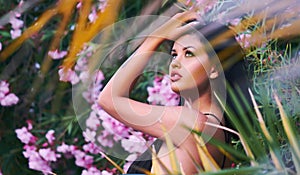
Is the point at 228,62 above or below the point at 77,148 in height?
above

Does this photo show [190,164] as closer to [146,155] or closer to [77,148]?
[146,155]

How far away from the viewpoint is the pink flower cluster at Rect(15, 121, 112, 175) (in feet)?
10.0

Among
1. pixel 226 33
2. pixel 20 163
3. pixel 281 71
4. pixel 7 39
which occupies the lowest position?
pixel 20 163

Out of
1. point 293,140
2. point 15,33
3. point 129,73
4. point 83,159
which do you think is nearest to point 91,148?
point 83,159

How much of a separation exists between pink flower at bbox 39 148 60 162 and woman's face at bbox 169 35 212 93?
1495 mm

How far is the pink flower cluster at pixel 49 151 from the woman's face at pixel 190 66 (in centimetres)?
136

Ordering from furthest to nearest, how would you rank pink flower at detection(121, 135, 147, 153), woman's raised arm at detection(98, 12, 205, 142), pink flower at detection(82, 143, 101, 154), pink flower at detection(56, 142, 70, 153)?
pink flower at detection(56, 142, 70, 153)
pink flower at detection(82, 143, 101, 154)
pink flower at detection(121, 135, 147, 153)
woman's raised arm at detection(98, 12, 205, 142)

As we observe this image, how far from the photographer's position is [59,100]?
132 inches

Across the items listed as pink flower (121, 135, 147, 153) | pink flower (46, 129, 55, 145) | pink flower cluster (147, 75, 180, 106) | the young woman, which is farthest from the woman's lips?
pink flower (46, 129, 55, 145)

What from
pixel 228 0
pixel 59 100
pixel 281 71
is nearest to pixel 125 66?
pixel 281 71

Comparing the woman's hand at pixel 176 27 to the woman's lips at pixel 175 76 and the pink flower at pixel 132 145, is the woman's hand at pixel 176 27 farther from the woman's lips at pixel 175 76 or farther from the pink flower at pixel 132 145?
the pink flower at pixel 132 145

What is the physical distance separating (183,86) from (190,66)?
0.05 meters

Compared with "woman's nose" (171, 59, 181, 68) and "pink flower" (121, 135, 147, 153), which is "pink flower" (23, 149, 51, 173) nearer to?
"pink flower" (121, 135, 147, 153)

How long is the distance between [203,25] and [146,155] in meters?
0.30
